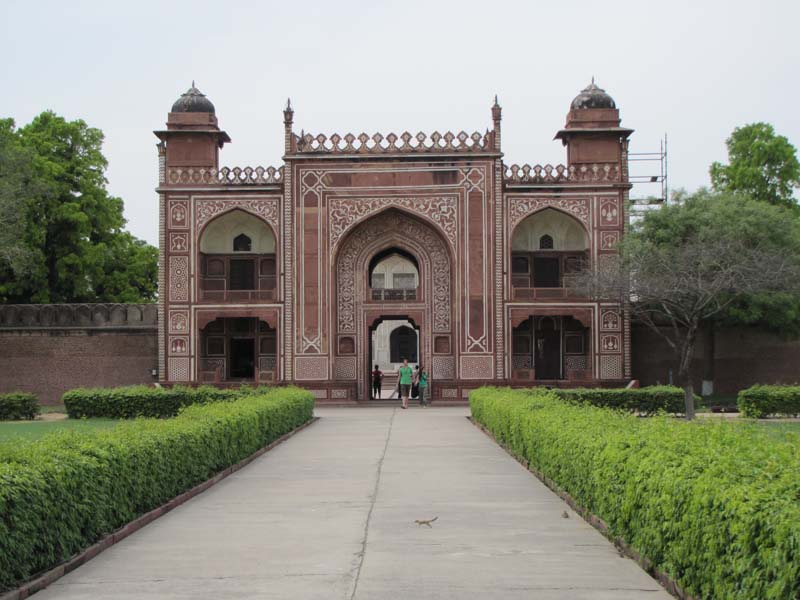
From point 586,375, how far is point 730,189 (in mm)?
11791

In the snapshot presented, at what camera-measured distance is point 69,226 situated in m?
34.9

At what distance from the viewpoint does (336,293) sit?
97.5 ft

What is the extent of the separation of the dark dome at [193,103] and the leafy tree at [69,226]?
498cm

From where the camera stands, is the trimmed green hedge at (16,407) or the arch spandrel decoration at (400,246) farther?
the arch spandrel decoration at (400,246)

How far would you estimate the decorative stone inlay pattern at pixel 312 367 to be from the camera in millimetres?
28844

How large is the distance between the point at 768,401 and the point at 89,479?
18186 millimetres

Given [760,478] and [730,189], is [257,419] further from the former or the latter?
[730,189]

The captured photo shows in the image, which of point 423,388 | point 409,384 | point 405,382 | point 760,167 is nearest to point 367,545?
point 409,384

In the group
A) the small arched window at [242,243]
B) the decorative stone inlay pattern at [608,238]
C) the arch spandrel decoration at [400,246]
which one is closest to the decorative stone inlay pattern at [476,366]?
the arch spandrel decoration at [400,246]

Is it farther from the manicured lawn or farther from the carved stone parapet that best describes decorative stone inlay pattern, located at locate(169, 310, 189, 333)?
the manicured lawn

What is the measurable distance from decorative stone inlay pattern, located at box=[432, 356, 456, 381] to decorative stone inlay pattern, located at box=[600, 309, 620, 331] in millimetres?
4147

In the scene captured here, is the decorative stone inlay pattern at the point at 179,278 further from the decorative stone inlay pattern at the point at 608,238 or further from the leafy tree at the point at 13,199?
the decorative stone inlay pattern at the point at 608,238

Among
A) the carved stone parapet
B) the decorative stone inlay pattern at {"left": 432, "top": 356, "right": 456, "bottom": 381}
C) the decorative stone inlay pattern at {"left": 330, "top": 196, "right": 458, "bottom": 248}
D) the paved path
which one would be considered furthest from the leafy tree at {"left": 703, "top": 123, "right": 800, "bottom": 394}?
the paved path

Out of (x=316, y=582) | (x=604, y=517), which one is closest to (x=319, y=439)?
(x=604, y=517)
